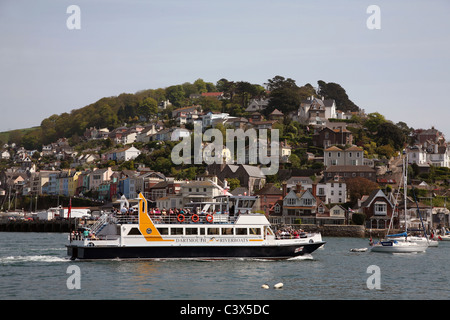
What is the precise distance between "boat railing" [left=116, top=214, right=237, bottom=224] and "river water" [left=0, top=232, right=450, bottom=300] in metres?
2.62

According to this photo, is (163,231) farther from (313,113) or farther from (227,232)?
(313,113)

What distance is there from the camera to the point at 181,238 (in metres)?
39.7

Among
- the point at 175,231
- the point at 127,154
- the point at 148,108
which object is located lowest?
the point at 175,231

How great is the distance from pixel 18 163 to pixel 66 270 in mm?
167470

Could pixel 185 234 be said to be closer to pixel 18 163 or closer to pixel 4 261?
pixel 4 261

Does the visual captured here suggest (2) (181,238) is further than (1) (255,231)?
No

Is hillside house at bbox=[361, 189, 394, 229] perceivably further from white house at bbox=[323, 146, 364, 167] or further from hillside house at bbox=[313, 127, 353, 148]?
hillside house at bbox=[313, 127, 353, 148]

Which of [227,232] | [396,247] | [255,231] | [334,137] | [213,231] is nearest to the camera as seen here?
[213,231]

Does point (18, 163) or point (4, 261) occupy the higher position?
point (18, 163)

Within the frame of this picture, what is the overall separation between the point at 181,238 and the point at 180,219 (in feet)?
4.12

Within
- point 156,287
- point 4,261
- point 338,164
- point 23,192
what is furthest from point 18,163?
point 156,287

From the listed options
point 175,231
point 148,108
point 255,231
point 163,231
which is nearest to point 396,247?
point 255,231

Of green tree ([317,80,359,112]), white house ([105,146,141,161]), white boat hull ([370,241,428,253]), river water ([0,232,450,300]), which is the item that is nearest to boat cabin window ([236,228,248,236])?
river water ([0,232,450,300])
